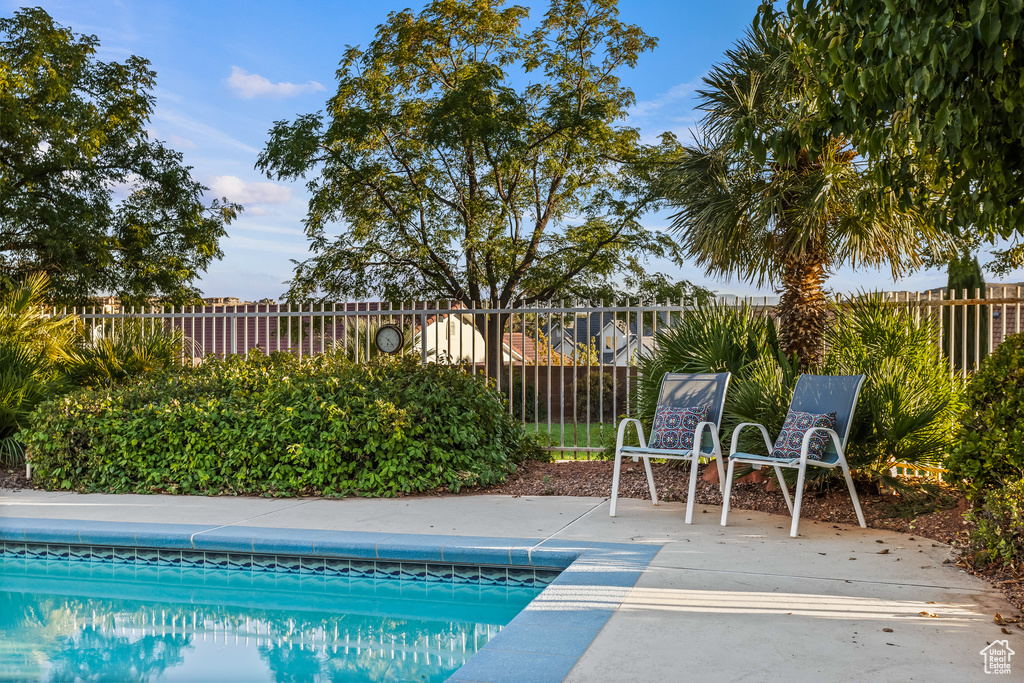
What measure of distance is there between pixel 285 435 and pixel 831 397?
405 cm

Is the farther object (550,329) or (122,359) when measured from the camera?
(122,359)

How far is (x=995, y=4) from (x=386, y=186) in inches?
478

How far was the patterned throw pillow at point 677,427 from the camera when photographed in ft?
17.6

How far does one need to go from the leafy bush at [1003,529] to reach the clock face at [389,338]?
683 centimetres

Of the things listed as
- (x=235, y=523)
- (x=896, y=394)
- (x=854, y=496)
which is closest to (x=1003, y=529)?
(x=854, y=496)

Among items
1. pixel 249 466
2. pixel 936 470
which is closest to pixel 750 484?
pixel 936 470

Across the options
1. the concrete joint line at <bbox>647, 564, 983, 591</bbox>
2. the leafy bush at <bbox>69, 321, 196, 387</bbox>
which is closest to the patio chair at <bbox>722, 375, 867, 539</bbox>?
the concrete joint line at <bbox>647, 564, 983, 591</bbox>

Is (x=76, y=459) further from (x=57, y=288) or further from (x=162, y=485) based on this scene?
(x=57, y=288)

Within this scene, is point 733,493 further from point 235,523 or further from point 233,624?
point 233,624

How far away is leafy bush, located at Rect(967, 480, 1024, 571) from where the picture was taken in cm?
336

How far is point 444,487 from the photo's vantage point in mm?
6230

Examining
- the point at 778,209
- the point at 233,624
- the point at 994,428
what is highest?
the point at 778,209

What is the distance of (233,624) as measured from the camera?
3.86 m
